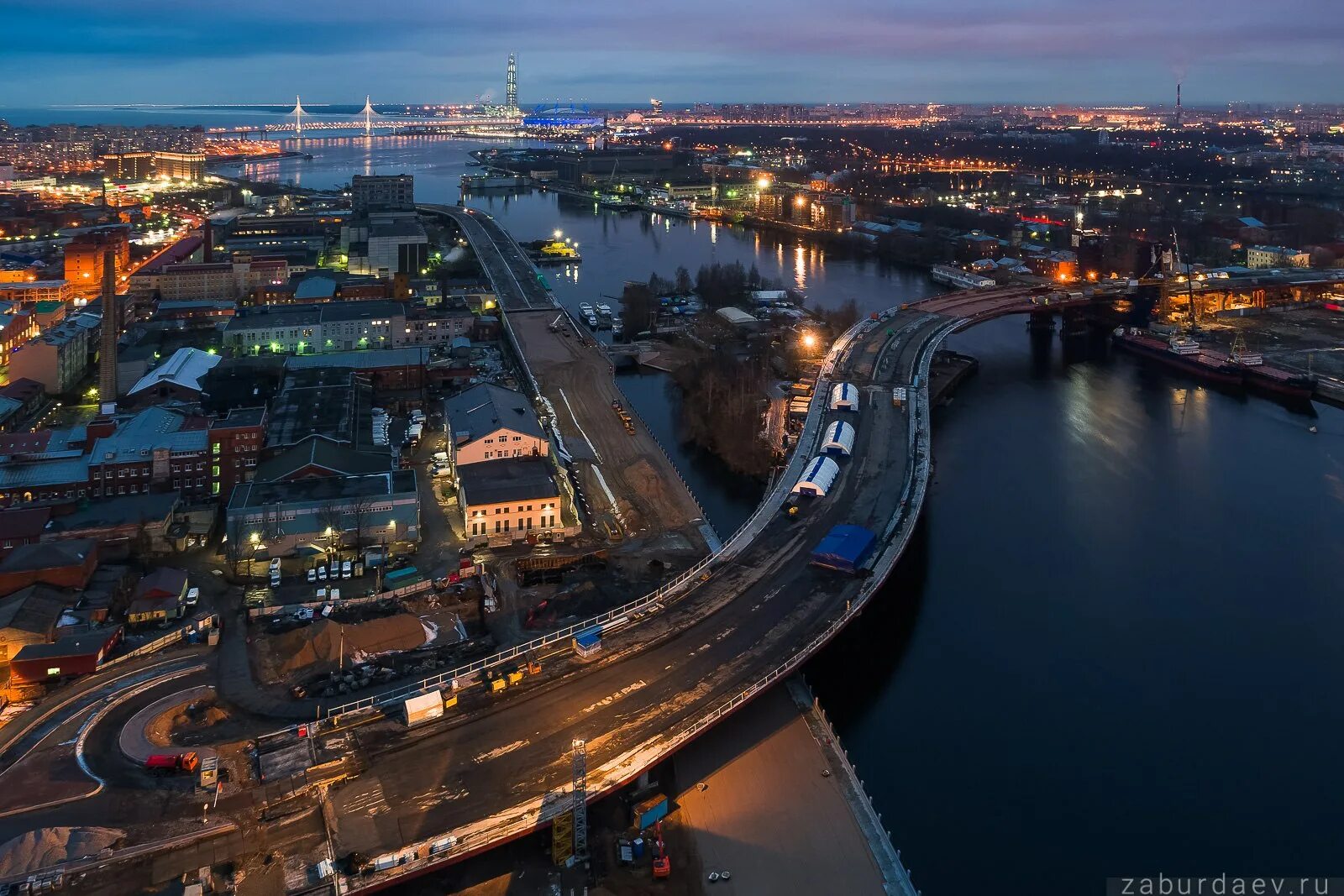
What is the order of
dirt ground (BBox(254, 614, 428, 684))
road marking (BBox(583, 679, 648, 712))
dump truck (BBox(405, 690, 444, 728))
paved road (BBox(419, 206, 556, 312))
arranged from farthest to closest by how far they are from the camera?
1. paved road (BBox(419, 206, 556, 312))
2. dirt ground (BBox(254, 614, 428, 684))
3. road marking (BBox(583, 679, 648, 712))
4. dump truck (BBox(405, 690, 444, 728))

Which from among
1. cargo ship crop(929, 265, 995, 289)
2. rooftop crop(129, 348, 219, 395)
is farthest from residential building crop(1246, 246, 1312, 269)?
rooftop crop(129, 348, 219, 395)

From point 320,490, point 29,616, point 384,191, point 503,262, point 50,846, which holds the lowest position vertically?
point 50,846

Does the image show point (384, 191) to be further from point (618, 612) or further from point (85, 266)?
point (618, 612)

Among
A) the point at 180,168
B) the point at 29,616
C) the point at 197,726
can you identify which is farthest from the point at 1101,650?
the point at 180,168

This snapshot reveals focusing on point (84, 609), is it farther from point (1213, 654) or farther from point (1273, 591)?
point (1273, 591)

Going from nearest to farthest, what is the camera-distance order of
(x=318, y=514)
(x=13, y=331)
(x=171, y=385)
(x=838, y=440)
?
(x=318, y=514) < (x=838, y=440) < (x=171, y=385) < (x=13, y=331)

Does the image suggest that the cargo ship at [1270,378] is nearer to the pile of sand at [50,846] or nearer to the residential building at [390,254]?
the residential building at [390,254]

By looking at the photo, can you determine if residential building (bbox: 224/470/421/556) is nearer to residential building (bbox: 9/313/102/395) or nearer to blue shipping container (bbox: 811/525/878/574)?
blue shipping container (bbox: 811/525/878/574)
